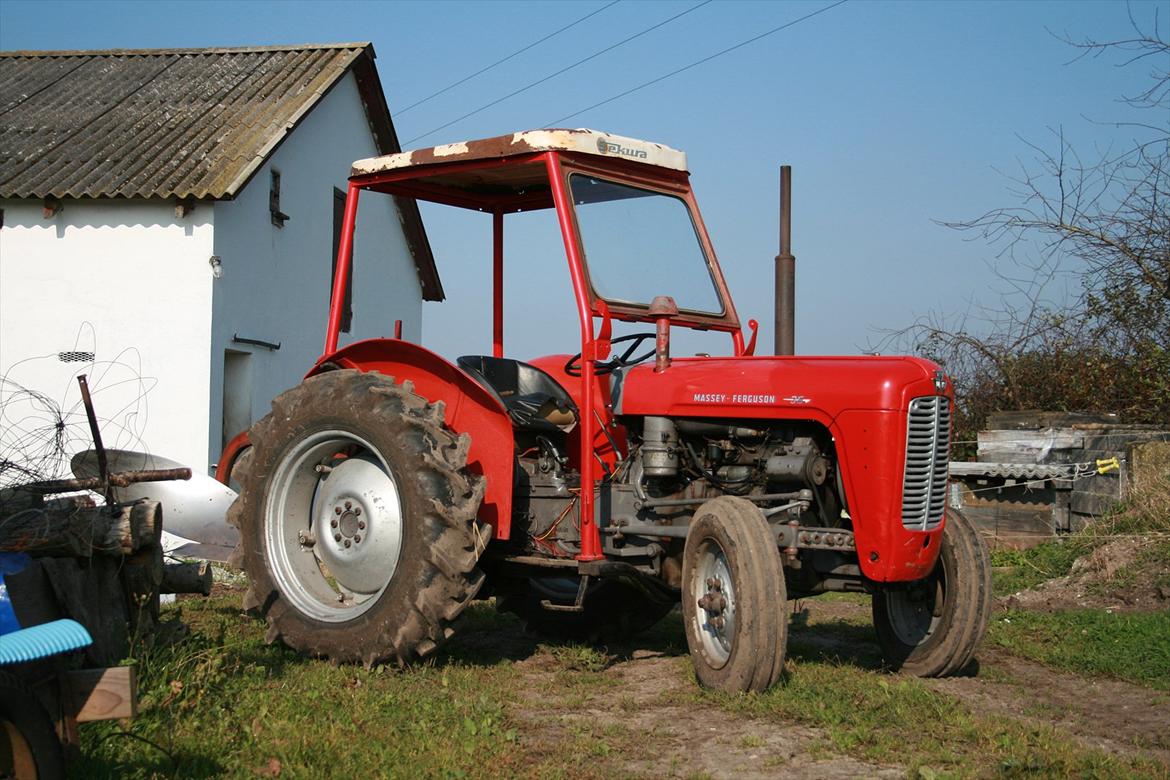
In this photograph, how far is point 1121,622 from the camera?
6652mm

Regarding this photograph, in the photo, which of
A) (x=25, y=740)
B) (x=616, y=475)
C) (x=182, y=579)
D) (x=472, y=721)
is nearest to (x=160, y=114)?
(x=182, y=579)

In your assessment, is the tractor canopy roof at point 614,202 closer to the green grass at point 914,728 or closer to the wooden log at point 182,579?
the green grass at point 914,728

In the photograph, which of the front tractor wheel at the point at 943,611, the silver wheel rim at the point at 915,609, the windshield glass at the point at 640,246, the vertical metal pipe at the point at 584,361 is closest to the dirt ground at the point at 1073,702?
the front tractor wheel at the point at 943,611

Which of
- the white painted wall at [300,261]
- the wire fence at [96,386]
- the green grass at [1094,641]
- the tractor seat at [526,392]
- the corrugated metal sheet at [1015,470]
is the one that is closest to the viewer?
the green grass at [1094,641]

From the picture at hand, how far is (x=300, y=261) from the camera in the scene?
49.5ft

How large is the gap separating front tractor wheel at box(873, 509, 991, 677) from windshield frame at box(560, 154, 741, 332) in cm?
149

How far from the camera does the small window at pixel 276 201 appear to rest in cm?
1423

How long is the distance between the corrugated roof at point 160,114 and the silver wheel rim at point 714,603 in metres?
8.71

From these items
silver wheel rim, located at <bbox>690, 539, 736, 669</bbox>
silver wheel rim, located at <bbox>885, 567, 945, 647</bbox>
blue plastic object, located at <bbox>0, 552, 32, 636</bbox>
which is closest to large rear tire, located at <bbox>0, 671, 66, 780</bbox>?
blue plastic object, located at <bbox>0, 552, 32, 636</bbox>

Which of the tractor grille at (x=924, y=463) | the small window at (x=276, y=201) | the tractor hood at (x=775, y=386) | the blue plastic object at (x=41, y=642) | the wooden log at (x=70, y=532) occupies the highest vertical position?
the small window at (x=276, y=201)

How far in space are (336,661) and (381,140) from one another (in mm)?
13889

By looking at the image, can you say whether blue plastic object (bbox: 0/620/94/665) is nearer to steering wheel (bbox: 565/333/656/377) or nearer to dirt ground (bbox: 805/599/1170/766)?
steering wheel (bbox: 565/333/656/377)

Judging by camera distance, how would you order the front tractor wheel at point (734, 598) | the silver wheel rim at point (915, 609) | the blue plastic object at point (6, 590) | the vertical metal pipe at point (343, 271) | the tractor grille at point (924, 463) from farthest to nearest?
the vertical metal pipe at point (343, 271) → the silver wheel rim at point (915, 609) → the tractor grille at point (924, 463) → the front tractor wheel at point (734, 598) → the blue plastic object at point (6, 590)

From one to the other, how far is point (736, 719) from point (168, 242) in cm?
991
